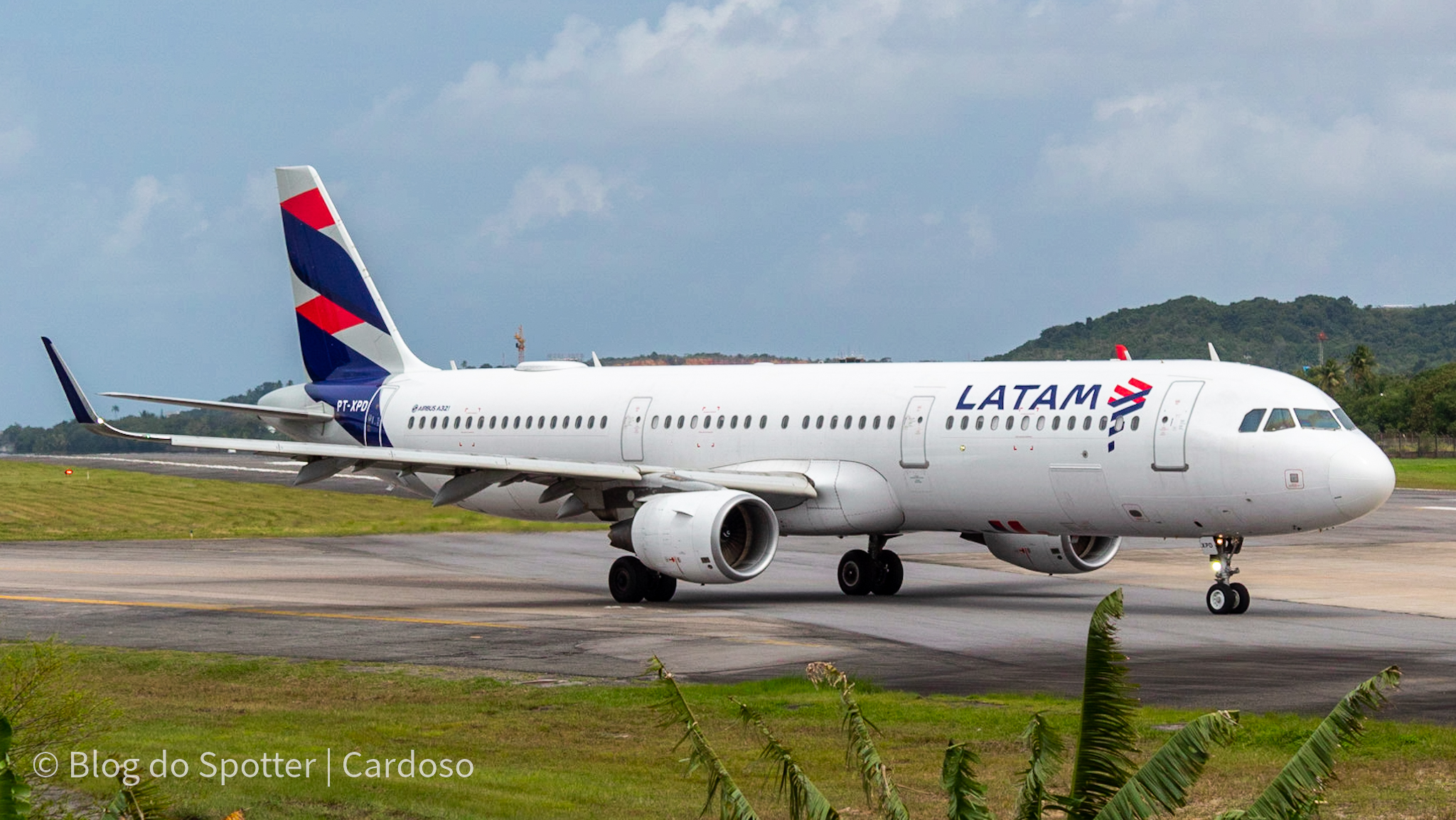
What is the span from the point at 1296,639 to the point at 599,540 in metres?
23.3

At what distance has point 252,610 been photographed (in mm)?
23906

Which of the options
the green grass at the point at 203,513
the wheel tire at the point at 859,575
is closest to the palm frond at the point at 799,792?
the wheel tire at the point at 859,575

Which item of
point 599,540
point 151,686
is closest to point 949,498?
point 151,686

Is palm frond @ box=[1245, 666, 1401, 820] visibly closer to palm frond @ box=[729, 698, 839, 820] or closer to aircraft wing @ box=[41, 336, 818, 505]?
palm frond @ box=[729, 698, 839, 820]

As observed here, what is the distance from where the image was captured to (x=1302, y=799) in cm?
532

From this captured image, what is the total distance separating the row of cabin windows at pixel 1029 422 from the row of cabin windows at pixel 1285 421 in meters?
1.53

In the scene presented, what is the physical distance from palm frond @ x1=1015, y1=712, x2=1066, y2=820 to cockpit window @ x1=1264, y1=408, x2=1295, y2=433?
57.4 ft

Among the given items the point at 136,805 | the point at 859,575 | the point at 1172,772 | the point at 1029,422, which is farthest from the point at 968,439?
the point at 136,805

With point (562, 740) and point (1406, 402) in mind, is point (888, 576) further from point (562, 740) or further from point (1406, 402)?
point (1406, 402)

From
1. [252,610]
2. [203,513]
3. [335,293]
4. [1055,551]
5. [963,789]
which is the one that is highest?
[335,293]

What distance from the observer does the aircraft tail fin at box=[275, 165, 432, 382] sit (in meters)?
34.3

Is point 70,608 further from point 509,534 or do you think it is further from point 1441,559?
point 1441,559

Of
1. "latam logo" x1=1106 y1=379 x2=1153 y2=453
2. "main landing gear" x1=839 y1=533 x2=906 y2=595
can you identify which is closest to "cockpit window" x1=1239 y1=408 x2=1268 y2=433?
"latam logo" x1=1106 y1=379 x2=1153 y2=453

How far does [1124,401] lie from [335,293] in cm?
1785
